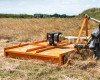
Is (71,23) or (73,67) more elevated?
(71,23)

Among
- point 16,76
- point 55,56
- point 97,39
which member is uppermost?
point 97,39

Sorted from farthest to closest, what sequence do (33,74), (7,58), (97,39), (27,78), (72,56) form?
1. (7,58)
2. (72,56)
3. (97,39)
4. (33,74)
5. (27,78)

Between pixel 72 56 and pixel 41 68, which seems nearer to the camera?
pixel 41 68

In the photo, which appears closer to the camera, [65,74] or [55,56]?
[65,74]

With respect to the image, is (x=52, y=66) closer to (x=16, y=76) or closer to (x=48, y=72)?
(x=48, y=72)

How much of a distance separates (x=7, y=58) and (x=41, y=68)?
1.55 m

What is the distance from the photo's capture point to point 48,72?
3543mm

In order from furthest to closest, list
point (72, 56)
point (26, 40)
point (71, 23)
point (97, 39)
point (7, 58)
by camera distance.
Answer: point (71, 23) → point (26, 40) → point (7, 58) → point (72, 56) → point (97, 39)

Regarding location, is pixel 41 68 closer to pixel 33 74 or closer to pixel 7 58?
pixel 33 74

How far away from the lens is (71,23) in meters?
12.7

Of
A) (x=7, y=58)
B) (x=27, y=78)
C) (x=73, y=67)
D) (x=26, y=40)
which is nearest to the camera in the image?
(x=27, y=78)

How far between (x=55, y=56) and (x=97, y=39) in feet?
3.75

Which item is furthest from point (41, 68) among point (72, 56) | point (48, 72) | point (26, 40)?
point (26, 40)

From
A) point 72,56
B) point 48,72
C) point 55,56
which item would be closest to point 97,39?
point 72,56
